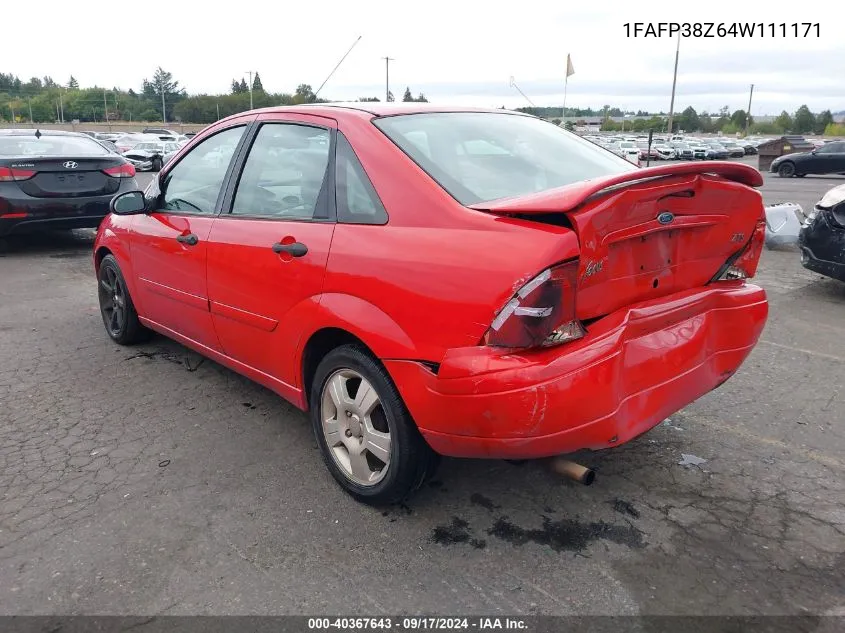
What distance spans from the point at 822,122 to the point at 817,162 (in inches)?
2373

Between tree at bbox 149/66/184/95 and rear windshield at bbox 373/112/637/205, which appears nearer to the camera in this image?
rear windshield at bbox 373/112/637/205

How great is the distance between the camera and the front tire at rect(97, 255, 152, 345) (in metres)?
4.84

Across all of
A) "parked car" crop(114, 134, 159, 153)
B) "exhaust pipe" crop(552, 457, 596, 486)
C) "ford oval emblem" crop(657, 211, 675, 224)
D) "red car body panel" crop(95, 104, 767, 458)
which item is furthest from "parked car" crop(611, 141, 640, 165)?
"parked car" crop(114, 134, 159, 153)

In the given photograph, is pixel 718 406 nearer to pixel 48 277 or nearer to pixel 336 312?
pixel 336 312

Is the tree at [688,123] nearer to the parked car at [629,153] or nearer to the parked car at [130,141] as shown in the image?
the parked car at [629,153]

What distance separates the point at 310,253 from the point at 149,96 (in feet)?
444

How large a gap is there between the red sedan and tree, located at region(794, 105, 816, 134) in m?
85.8

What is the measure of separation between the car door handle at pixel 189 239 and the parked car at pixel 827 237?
5.63 m

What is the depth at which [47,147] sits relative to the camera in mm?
8820

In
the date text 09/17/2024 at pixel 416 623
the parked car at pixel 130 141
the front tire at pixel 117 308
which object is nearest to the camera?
the date text 09/17/2024 at pixel 416 623

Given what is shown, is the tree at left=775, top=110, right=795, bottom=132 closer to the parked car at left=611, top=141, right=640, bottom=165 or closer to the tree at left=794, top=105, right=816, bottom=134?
the tree at left=794, top=105, right=816, bottom=134

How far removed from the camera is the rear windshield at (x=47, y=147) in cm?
854

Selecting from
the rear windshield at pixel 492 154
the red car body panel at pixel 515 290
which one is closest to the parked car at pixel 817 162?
the rear windshield at pixel 492 154

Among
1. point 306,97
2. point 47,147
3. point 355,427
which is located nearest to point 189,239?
point 355,427
